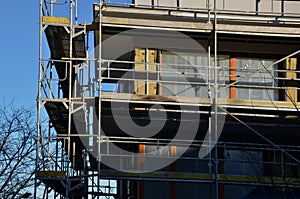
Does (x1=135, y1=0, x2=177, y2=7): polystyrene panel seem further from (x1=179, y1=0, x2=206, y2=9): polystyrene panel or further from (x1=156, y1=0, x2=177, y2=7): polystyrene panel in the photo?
(x1=179, y1=0, x2=206, y2=9): polystyrene panel

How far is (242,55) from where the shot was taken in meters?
19.5

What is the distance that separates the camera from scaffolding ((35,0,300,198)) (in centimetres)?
1745

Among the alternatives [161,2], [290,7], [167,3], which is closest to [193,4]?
[167,3]

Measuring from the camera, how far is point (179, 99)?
17.5m

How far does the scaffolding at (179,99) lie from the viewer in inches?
687

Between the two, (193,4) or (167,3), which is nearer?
(167,3)

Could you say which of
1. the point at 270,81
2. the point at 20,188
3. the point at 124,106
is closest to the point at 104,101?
the point at 124,106

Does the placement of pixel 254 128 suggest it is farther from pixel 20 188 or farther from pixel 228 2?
pixel 20 188

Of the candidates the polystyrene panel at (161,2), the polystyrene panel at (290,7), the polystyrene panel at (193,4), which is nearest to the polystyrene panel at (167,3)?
the polystyrene panel at (161,2)

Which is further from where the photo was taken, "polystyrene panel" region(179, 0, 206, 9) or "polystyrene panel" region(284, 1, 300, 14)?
"polystyrene panel" region(284, 1, 300, 14)

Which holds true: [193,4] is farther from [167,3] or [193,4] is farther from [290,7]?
[290,7]

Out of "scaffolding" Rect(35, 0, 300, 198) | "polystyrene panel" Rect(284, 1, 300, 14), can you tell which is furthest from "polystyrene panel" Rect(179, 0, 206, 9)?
"polystyrene panel" Rect(284, 1, 300, 14)

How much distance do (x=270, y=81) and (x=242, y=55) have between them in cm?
105

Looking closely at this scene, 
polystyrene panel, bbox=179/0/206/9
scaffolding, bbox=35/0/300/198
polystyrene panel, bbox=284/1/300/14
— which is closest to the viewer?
scaffolding, bbox=35/0/300/198
